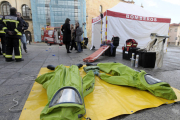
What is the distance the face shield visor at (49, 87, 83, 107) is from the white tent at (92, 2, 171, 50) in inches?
233

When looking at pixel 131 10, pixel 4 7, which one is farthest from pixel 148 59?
pixel 4 7

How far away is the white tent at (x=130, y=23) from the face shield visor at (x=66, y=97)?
19.4 feet

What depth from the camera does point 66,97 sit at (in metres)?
1.26

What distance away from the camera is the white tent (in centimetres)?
700

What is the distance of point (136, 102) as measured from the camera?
1667 mm

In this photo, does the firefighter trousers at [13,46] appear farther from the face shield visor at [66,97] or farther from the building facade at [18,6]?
the building facade at [18,6]

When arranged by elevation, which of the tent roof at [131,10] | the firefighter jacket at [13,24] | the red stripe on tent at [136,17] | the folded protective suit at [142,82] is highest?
the tent roof at [131,10]

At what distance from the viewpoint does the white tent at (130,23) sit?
23.0ft

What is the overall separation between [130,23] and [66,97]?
7445 millimetres

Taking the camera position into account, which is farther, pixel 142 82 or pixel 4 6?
pixel 4 6

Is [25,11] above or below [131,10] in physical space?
above

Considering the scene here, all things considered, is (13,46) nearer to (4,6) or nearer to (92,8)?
(92,8)

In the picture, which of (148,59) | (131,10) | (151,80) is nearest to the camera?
(151,80)

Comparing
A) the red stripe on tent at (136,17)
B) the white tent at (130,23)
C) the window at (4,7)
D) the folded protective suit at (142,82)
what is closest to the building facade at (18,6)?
the window at (4,7)
